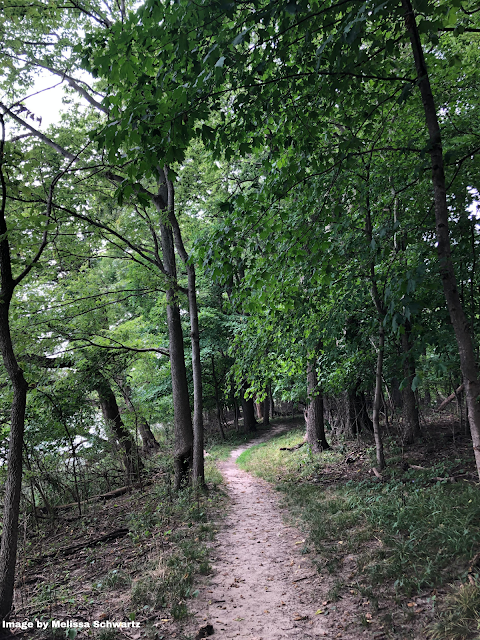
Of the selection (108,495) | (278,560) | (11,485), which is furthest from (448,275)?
(108,495)

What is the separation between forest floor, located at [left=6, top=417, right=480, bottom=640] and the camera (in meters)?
3.61

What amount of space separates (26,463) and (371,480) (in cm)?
695

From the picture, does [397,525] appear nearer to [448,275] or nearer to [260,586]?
[260,586]

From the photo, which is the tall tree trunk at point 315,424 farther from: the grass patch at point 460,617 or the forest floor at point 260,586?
the grass patch at point 460,617

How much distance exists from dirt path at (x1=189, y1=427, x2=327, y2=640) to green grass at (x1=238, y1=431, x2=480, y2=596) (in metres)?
0.39

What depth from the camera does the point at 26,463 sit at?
7.65 meters

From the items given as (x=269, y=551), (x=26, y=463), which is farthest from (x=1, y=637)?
(x=26, y=463)

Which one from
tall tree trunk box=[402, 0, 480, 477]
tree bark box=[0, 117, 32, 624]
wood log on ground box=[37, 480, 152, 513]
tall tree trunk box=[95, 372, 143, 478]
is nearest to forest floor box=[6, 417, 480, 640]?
wood log on ground box=[37, 480, 152, 513]

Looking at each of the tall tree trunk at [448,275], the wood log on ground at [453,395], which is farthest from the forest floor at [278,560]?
the tall tree trunk at [448,275]

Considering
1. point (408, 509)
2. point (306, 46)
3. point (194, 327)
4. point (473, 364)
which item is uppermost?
point (306, 46)

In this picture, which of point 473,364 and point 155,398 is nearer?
point 473,364

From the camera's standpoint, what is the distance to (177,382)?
362 inches

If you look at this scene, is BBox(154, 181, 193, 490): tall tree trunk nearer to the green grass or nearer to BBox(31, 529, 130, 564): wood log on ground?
BBox(31, 529, 130, 564): wood log on ground

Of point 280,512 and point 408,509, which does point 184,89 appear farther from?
point 280,512
